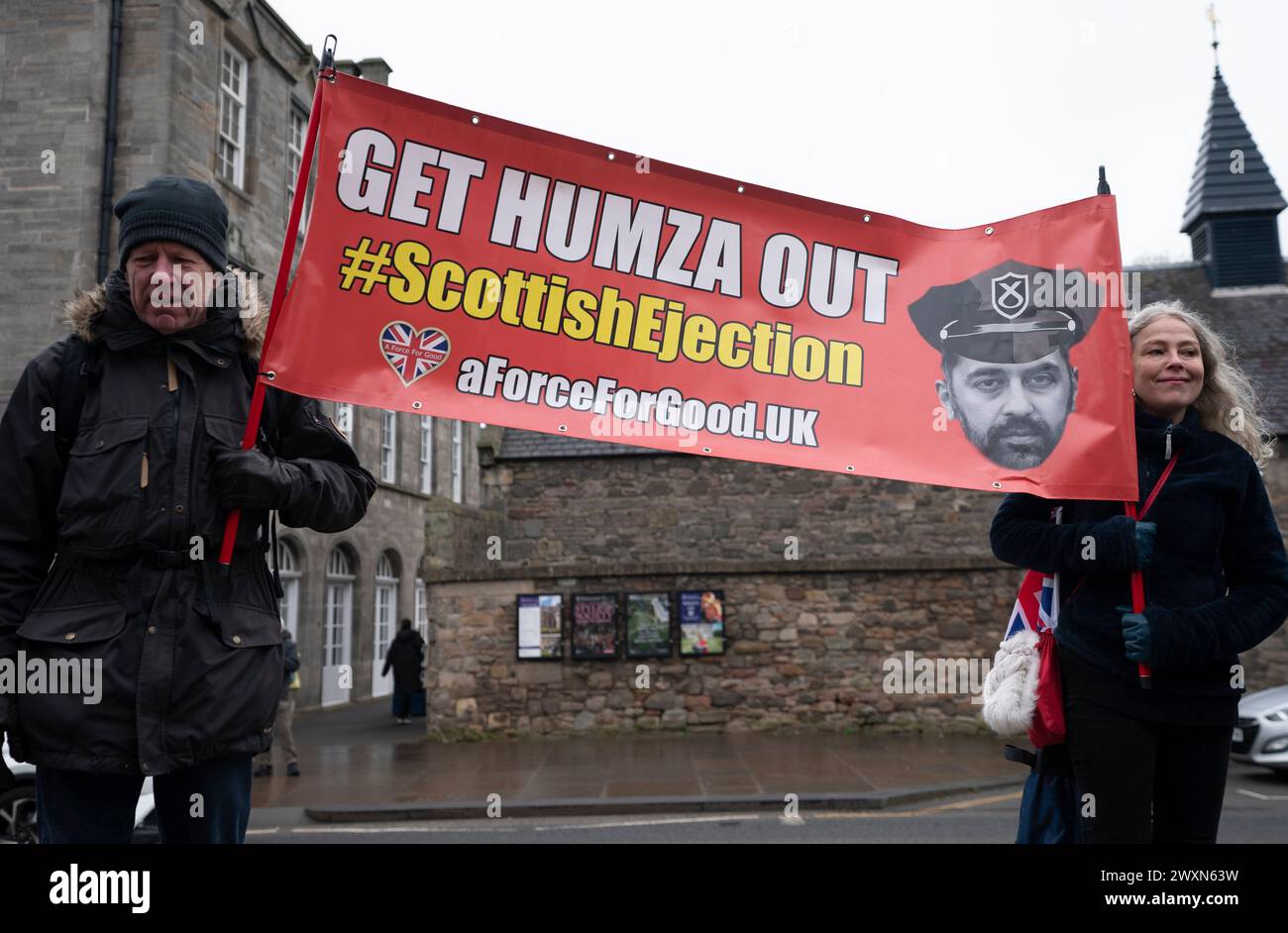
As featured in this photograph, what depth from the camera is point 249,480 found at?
232 cm

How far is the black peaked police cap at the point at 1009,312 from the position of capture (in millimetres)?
3090

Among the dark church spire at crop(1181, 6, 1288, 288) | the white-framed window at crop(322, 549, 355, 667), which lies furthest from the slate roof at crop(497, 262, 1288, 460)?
the white-framed window at crop(322, 549, 355, 667)

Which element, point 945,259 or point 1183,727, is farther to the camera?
point 945,259

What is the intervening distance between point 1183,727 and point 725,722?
11401 mm

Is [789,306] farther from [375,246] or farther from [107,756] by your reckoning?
[107,756]

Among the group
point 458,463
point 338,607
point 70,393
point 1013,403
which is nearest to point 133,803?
point 70,393

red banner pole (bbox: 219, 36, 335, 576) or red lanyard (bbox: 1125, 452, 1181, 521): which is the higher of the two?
red banner pole (bbox: 219, 36, 335, 576)

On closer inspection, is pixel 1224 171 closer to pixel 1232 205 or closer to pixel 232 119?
pixel 1232 205

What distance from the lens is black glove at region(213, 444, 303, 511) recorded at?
232cm

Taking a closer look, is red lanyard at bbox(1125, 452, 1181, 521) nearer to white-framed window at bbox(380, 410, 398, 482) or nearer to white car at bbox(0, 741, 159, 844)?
white car at bbox(0, 741, 159, 844)

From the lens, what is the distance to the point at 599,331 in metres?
3.03

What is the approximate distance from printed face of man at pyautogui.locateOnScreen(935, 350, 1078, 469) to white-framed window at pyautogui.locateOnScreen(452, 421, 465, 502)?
25262 millimetres

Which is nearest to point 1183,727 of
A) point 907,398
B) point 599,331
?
point 907,398
